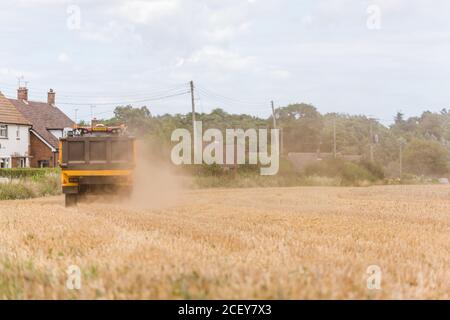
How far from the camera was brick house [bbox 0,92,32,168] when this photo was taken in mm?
51812

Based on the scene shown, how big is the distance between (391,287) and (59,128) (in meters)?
57.0

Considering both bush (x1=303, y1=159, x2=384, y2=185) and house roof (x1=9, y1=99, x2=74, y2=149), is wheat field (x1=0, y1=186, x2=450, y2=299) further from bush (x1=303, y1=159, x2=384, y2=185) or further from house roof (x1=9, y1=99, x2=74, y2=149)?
house roof (x1=9, y1=99, x2=74, y2=149)

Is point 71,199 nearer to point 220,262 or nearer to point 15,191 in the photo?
point 15,191

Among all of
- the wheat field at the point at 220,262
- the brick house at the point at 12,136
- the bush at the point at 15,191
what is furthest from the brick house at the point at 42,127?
the wheat field at the point at 220,262

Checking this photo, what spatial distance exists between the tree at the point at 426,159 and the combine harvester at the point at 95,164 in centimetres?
8212

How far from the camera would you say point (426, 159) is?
93812 mm

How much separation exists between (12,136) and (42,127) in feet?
16.8

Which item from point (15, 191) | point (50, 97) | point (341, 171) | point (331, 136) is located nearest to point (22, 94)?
point (50, 97)

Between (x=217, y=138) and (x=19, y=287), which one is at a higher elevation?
(x=217, y=138)

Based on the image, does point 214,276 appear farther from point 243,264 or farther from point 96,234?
point 96,234

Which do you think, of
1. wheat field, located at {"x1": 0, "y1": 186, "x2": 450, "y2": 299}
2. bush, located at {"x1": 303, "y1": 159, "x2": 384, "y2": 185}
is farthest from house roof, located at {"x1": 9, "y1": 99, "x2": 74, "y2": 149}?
wheat field, located at {"x1": 0, "y1": 186, "x2": 450, "y2": 299}

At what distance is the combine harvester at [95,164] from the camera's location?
61.0ft

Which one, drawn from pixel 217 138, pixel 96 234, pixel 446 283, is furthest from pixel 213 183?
pixel 446 283

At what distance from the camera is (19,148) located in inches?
2116
